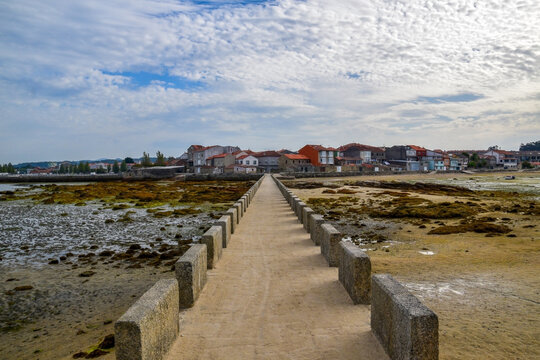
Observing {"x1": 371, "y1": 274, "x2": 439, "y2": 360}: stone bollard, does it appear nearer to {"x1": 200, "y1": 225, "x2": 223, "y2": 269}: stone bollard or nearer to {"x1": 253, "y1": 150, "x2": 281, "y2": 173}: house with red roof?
{"x1": 200, "y1": 225, "x2": 223, "y2": 269}: stone bollard

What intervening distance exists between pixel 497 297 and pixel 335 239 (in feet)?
11.8

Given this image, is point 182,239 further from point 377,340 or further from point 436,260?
point 377,340

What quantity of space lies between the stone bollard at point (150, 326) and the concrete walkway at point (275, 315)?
331mm

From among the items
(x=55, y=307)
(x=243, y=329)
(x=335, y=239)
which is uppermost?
(x=335, y=239)

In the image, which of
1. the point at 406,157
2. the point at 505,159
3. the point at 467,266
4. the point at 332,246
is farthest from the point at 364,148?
the point at 332,246

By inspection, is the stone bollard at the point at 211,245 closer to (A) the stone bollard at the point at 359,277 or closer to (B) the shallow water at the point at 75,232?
(A) the stone bollard at the point at 359,277

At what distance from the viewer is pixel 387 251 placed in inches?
517

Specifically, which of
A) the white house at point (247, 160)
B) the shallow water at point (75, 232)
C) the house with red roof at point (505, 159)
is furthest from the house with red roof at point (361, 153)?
the shallow water at point (75, 232)

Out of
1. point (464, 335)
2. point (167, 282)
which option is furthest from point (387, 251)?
point (167, 282)

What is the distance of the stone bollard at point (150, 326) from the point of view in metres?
3.71

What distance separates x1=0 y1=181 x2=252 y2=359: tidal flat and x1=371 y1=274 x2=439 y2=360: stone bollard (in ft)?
14.5

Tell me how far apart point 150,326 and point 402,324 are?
2.71 m

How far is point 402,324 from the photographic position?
390cm

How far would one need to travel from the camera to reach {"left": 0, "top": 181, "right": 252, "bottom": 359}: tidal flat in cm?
745
